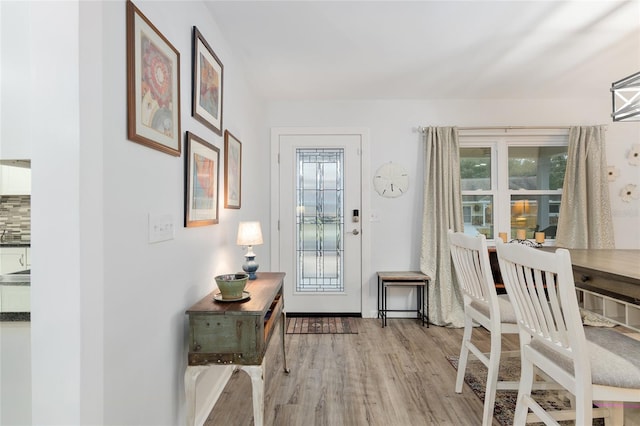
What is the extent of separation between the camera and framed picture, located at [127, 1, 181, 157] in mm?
1149

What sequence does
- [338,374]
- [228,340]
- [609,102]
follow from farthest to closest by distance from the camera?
1. [609,102]
2. [338,374]
3. [228,340]

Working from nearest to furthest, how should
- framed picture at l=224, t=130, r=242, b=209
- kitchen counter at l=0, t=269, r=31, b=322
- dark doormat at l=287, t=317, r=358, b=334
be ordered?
kitchen counter at l=0, t=269, r=31, b=322 → framed picture at l=224, t=130, r=242, b=209 → dark doormat at l=287, t=317, r=358, b=334

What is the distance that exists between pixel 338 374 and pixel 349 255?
4.86 feet

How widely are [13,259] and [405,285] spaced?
122 inches

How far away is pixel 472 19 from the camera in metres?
2.06

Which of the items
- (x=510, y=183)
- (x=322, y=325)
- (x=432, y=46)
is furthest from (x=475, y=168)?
(x=322, y=325)

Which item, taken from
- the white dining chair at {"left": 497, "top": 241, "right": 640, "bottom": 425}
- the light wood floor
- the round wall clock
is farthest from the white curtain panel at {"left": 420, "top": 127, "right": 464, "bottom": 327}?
the white dining chair at {"left": 497, "top": 241, "right": 640, "bottom": 425}

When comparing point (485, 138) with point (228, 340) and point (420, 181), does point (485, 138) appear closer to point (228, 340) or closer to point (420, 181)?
point (420, 181)

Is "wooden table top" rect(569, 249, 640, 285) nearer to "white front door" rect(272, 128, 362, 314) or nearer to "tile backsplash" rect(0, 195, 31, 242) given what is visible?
"white front door" rect(272, 128, 362, 314)

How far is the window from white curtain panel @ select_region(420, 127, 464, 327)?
0.98 ft

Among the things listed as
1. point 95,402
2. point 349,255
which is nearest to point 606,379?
point 95,402

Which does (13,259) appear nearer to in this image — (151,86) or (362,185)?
(151,86)

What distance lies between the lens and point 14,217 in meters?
1.79

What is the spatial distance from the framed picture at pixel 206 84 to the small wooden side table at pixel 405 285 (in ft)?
7.50
